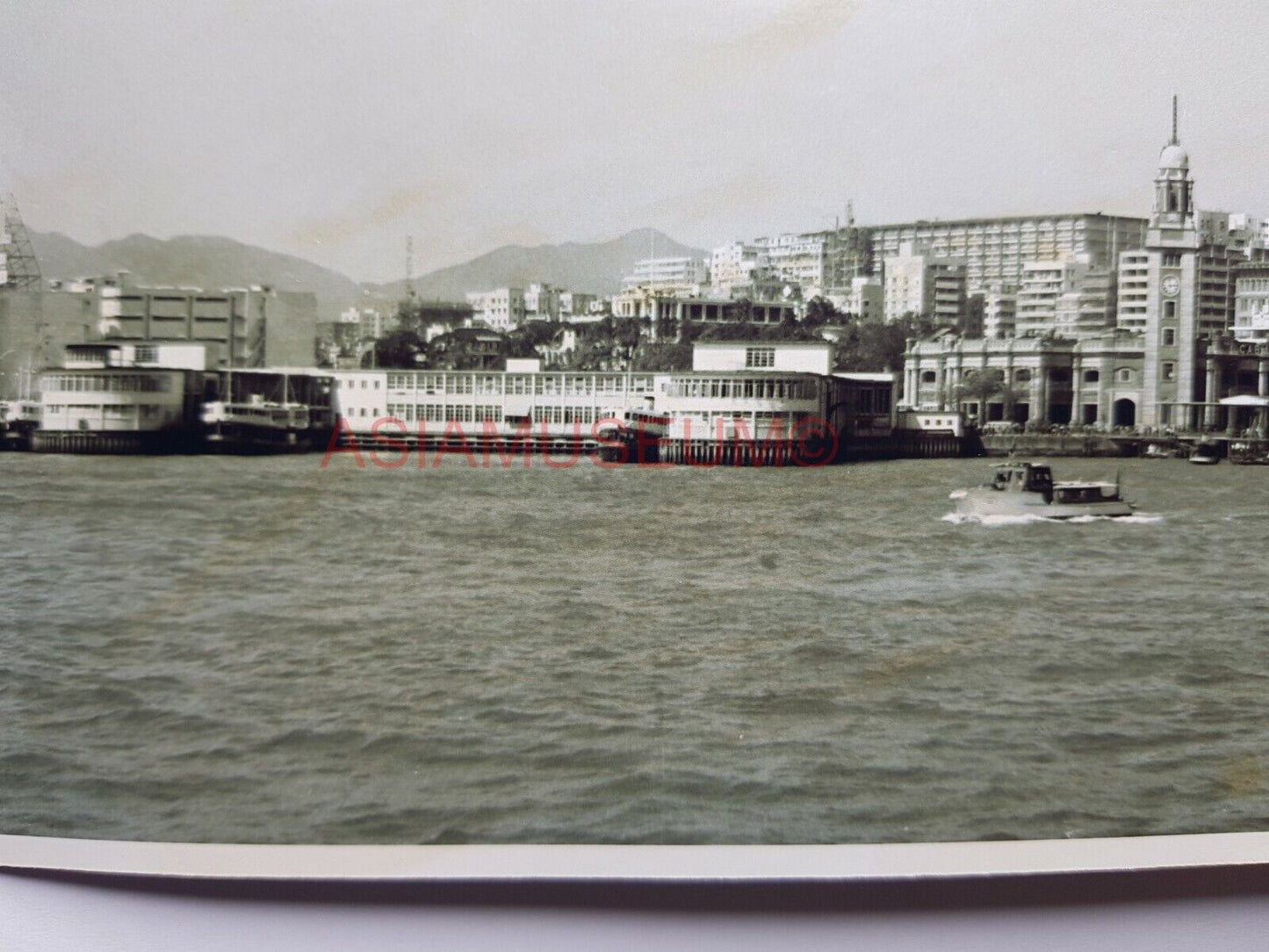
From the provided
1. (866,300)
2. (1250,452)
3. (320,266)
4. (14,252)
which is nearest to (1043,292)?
(866,300)

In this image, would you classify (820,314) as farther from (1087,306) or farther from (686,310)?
(1087,306)

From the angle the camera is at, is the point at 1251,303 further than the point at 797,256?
Yes

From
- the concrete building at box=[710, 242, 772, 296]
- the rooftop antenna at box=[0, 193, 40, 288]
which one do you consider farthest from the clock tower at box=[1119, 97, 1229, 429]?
the rooftop antenna at box=[0, 193, 40, 288]

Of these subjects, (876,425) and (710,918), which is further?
(876,425)

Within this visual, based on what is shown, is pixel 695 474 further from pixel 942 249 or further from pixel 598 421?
pixel 942 249

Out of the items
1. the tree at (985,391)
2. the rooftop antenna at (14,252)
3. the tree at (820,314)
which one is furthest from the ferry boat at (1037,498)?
the rooftop antenna at (14,252)

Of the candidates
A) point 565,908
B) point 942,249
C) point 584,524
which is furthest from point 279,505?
point 942,249
